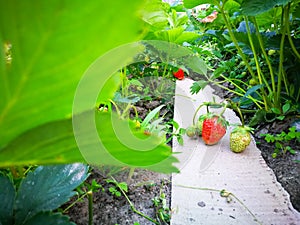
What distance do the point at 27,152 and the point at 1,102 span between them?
1.2 inches

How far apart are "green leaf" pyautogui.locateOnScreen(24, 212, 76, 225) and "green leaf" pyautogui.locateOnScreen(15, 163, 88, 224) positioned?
7 cm

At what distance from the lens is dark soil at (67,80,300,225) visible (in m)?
0.76

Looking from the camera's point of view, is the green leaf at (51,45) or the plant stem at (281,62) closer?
the green leaf at (51,45)

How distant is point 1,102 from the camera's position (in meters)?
0.10

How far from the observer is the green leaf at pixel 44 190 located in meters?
0.35

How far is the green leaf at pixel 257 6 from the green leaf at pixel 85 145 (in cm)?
95

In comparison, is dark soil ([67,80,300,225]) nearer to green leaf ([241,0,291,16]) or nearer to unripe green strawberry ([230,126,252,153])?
unripe green strawberry ([230,126,252,153])

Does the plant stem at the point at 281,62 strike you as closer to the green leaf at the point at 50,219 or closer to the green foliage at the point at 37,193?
the green foliage at the point at 37,193

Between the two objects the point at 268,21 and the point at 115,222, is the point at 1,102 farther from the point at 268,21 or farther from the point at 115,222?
the point at 268,21

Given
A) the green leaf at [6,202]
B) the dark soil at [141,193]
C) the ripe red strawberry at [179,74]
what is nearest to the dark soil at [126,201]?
the dark soil at [141,193]

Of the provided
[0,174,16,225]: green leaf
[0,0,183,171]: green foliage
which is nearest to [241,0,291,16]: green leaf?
[0,174,16,225]: green leaf

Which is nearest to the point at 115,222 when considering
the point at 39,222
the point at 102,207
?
the point at 102,207

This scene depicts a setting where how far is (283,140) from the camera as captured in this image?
117 cm

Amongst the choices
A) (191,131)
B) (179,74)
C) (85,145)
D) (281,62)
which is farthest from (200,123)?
(85,145)
